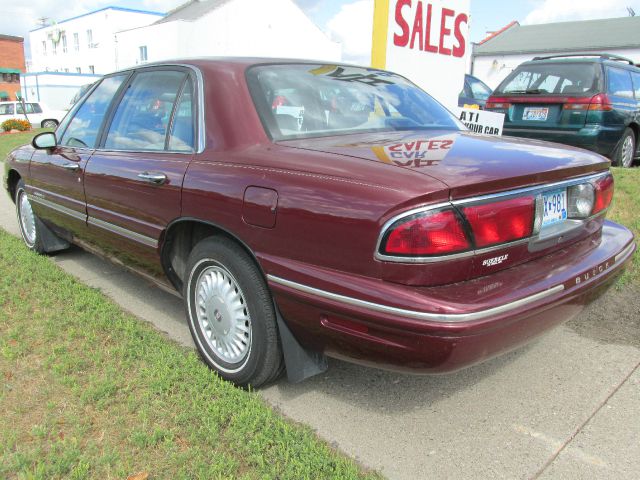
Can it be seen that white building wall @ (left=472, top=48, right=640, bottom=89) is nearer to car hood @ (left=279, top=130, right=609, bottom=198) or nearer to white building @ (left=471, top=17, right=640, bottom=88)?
white building @ (left=471, top=17, right=640, bottom=88)

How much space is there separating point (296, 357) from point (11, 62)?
73900 mm

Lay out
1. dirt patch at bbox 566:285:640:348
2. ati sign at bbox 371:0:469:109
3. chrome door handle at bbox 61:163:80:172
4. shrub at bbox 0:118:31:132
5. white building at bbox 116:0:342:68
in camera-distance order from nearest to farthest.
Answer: dirt patch at bbox 566:285:640:348 < chrome door handle at bbox 61:163:80:172 < ati sign at bbox 371:0:469:109 < shrub at bbox 0:118:31:132 < white building at bbox 116:0:342:68

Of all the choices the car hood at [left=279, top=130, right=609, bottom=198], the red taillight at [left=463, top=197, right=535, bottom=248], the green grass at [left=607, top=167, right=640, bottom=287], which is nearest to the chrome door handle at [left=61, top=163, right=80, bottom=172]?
the car hood at [left=279, top=130, right=609, bottom=198]

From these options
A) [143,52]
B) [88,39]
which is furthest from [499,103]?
[88,39]

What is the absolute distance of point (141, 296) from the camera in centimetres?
407

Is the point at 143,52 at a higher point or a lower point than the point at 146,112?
higher

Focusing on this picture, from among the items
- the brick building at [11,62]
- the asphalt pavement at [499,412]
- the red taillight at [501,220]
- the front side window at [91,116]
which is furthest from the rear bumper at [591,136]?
the brick building at [11,62]

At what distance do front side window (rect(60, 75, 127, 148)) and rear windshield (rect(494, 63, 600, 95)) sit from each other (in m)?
5.52

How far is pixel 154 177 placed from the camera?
2.94 metres

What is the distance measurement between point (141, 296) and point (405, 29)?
385cm

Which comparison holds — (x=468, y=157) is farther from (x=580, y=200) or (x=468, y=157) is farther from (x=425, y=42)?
(x=425, y=42)

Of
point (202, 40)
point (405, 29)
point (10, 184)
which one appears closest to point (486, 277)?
point (405, 29)

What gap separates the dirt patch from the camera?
3381mm

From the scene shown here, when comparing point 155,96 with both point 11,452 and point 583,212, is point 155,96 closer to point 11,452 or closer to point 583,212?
point 11,452
